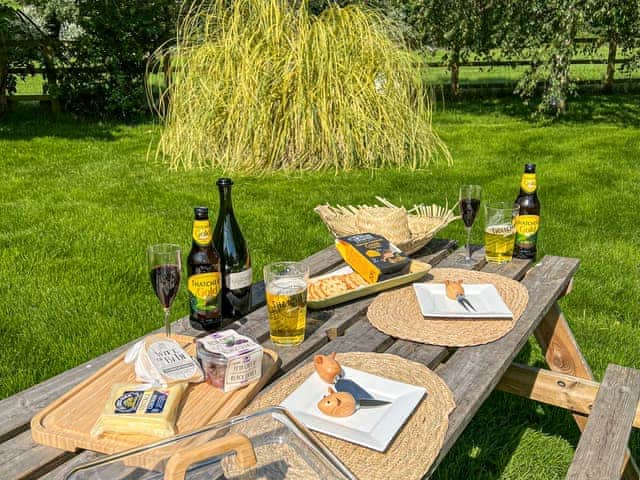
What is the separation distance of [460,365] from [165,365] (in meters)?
0.69

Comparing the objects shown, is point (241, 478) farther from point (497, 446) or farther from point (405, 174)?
point (405, 174)

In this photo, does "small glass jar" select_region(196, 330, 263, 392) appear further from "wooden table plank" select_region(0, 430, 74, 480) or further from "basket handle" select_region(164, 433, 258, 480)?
"basket handle" select_region(164, 433, 258, 480)

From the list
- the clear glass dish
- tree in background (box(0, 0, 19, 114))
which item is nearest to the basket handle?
the clear glass dish

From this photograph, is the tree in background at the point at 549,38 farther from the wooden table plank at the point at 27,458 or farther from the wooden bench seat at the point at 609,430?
the wooden table plank at the point at 27,458

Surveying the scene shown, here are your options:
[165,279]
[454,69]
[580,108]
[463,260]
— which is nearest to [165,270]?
[165,279]

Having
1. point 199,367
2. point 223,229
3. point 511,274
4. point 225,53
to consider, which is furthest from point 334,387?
point 225,53

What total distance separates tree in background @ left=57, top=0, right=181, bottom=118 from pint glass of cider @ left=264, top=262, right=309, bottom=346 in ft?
28.1

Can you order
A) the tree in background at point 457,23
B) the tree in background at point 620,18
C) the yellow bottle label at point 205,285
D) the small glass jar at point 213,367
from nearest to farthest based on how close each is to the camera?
1. the small glass jar at point 213,367
2. the yellow bottle label at point 205,285
3. the tree in background at point 620,18
4. the tree in background at point 457,23

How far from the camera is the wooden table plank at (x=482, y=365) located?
1318 mm

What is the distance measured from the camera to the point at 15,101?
9773 millimetres

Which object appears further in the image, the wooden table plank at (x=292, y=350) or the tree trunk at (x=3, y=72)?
the tree trunk at (x=3, y=72)

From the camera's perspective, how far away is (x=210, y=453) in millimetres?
853

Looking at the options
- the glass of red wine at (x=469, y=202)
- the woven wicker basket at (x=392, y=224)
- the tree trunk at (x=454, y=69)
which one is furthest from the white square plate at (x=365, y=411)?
the tree trunk at (x=454, y=69)

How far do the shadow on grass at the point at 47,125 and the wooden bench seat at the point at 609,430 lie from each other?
7.35 m
